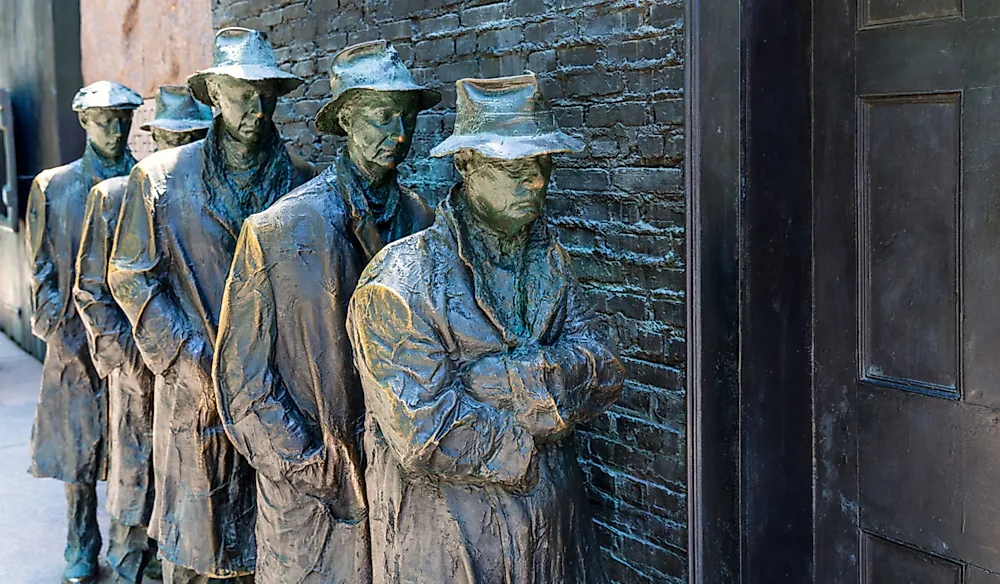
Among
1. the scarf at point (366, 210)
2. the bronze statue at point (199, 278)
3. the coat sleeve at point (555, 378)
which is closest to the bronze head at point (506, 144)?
the coat sleeve at point (555, 378)

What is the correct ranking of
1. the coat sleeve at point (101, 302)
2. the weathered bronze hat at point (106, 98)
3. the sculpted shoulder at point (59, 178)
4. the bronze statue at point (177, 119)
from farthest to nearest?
the sculpted shoulder at point (59, 178), the weathered bronze hat at point (106, 98), the bronze statue at point (177, 119), the coat sleeve at point (101, 302)

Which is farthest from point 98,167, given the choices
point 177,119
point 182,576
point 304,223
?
point 304,223

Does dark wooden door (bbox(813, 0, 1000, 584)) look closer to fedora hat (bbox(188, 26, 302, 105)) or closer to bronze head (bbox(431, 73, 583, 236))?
bronze head (bbox(431, 73, 583, 236))

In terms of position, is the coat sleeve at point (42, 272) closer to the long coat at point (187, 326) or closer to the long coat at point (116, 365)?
the long coat at point (116, 365)

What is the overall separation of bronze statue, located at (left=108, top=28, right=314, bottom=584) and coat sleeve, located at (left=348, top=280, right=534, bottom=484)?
1.67 meters

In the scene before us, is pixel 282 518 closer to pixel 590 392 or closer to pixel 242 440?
pixel 242 440

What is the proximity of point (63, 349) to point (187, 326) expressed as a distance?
165cm

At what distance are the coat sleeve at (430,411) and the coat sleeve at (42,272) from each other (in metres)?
3.34

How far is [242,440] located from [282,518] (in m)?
0.28

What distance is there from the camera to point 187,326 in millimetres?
4328

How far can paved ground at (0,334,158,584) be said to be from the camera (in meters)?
5.81

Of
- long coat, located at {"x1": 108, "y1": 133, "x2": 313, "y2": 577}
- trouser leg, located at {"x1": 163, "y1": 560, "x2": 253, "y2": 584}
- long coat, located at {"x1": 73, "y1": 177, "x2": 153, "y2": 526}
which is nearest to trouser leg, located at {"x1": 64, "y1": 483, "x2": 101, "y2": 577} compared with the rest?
long coat, located at {"x1": 73, "y1": 177, "x2": 153, "y2": 526}

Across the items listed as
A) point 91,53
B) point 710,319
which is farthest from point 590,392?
point 91,53

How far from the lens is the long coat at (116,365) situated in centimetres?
493
